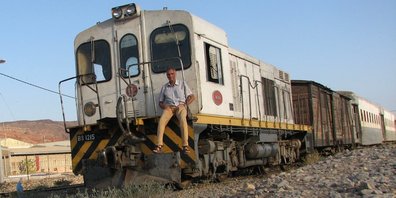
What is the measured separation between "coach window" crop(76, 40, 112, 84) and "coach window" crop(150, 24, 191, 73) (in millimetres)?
974

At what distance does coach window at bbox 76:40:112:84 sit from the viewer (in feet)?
28.6

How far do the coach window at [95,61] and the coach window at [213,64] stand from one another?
184cm

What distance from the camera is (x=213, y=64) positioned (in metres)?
8.75

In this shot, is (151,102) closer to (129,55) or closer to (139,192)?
(129,55)

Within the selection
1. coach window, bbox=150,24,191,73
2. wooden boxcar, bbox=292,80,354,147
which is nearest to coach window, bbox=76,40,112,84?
coach window, bbox=150,24,191,73

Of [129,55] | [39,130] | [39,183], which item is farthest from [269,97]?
[39,130]

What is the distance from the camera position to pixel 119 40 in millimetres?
8617

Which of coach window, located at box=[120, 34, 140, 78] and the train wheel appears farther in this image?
coach window, located at box=[120, 34, 140, 78]

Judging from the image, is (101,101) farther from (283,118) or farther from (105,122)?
(283,118)

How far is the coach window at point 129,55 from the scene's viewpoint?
8.46m

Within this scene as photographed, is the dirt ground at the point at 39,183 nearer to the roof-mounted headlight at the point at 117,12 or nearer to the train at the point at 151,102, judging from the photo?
the train at the point at 151,102

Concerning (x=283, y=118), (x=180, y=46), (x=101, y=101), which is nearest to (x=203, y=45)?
(x=180, y=46)

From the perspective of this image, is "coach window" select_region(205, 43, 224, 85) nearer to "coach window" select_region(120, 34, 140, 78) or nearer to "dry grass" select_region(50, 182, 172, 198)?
"coach window" select_region(120, 34, 140, 78)

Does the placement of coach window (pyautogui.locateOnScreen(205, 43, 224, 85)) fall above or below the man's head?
above
